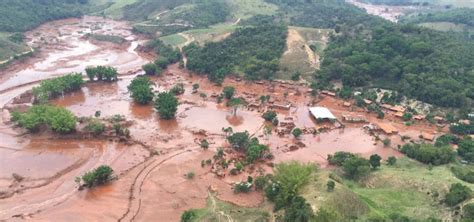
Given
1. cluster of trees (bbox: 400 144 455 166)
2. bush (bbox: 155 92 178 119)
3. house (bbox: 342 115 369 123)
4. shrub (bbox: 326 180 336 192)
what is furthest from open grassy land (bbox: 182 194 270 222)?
house (bbox: 342 115 369 123)

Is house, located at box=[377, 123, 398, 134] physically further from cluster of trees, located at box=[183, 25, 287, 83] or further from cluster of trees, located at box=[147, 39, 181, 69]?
cluster of trees, located at box=[147, 39, 181, 69]

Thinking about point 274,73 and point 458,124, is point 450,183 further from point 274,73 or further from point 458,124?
point 274,73

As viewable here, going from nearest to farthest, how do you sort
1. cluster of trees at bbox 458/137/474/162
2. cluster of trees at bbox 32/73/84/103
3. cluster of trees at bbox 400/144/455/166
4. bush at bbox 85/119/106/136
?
cluster of trees at bbox 400/144/455/166 → cluster of trees at bbox 458/137/474/162 → bush at bbox 85/119/106/136 → cluster of trees at bbox 32/73/84/103

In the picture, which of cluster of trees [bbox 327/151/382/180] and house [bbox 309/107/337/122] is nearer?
cluster of trees [bbox 327/151/382/180]

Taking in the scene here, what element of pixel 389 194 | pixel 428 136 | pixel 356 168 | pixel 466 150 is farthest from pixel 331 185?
pixel 428 136

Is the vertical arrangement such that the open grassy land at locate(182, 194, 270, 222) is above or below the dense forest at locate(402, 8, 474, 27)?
above

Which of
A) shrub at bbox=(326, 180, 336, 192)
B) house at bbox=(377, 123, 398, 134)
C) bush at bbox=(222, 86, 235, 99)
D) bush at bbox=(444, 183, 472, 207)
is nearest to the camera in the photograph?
bush at bbox=(444, 183, 472, 207)

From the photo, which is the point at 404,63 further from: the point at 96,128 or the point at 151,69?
the point at 96,128
